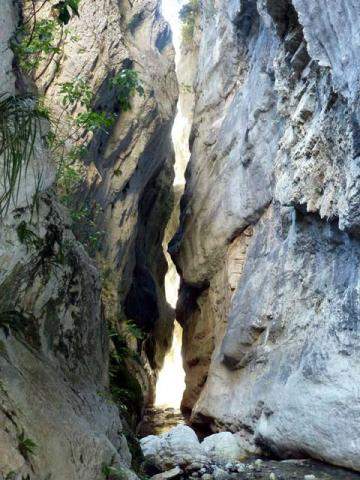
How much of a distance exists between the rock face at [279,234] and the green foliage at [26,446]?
5.03 meters

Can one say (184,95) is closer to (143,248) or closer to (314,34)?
(143,248)

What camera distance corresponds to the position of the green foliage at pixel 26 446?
3971 millimetres

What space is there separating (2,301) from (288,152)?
25.3ft

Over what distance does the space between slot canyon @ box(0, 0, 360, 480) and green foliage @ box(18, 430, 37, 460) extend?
0.04 m

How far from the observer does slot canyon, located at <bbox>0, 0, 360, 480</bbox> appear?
5.25 m

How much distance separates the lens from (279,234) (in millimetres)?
12398

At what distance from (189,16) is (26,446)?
2440cm

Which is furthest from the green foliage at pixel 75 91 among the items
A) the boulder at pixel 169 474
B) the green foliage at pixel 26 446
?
the green foliage at pixel 26 446

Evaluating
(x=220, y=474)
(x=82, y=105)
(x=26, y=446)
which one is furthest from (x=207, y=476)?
(x=82, y=105)

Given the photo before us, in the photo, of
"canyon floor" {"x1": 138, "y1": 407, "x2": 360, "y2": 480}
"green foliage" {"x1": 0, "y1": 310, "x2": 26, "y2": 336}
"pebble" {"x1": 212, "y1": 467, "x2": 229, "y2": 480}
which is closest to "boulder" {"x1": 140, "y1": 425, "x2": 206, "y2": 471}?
"canyon floor" {"x1": 138, "y1": 407, "x2": 360, "y2": 480}

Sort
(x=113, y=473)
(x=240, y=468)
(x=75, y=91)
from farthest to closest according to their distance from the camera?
1. (x=75, y=91)
2. (x=240, y=468)
3. (x=113, y=473)

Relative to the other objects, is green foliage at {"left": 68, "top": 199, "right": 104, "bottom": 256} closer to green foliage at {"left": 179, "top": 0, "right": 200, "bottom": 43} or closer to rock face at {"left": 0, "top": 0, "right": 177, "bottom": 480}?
rock face at {"left": 0, "top": 0, "right": 177, "bottom": 480}

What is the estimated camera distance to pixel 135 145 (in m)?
15.5

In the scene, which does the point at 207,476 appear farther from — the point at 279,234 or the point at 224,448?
the point at 279,234
